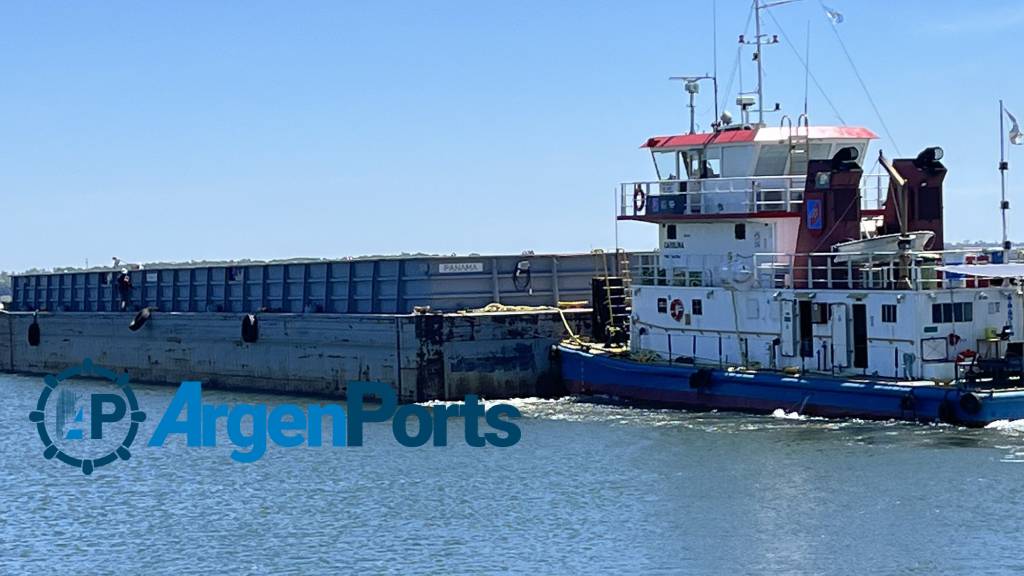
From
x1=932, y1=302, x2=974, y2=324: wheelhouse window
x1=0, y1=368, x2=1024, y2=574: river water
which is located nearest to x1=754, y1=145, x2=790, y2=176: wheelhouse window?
x1=932, y1=302, x2=974, y2=324: wheelhouse window

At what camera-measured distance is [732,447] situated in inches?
1074

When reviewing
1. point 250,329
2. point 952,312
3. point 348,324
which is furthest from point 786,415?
point 250,329

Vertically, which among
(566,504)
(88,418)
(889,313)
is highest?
(889,313)

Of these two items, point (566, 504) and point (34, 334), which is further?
point (34, 334)

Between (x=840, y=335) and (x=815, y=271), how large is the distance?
5.94 ft

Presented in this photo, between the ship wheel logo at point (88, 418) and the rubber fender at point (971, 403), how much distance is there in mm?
15071

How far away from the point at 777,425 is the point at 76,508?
12310mm

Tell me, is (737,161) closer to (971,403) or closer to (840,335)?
(840,335)

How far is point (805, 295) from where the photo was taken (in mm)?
30578

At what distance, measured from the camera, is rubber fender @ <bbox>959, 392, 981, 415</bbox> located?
27156 mm

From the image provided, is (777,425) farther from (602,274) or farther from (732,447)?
(602,274)

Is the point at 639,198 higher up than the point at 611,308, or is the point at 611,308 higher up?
the point at 639,198

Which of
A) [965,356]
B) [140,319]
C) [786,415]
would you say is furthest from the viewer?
[140,319]

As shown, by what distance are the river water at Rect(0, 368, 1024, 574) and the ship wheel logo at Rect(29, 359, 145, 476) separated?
0.65 metres
